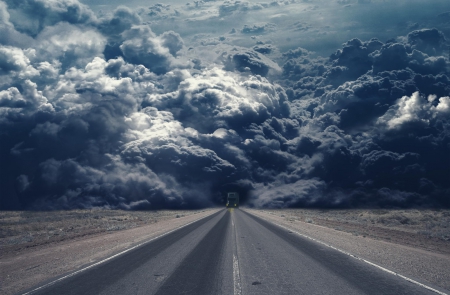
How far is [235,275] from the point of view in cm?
1198

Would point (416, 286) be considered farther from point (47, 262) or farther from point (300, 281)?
point (47, 262)

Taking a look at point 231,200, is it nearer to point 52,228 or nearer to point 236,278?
point 52,228

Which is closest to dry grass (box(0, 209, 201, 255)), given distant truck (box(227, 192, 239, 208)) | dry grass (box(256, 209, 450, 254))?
dry grass (box(256, 209, 450, 254))

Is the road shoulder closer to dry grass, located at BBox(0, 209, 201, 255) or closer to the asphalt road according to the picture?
the asphalt road

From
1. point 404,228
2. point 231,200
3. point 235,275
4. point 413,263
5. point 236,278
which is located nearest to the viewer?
point 236,278

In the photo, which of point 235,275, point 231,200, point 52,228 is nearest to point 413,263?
point 235,275

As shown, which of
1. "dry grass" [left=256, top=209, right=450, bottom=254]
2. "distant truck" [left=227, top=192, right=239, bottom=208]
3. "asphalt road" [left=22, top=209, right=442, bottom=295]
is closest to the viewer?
"asphalt road" [left=22, top=209, right=442, bottom=295]

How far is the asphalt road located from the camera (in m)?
10.1

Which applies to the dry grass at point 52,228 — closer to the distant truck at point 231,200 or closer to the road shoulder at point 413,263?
the road shoulder at point 413,263

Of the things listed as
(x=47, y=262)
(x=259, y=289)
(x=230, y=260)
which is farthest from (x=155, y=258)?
(x=259, y=289)

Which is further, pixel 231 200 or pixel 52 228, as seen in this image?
pixel 231 200

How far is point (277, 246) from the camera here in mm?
19375

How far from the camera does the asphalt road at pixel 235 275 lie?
1012cm

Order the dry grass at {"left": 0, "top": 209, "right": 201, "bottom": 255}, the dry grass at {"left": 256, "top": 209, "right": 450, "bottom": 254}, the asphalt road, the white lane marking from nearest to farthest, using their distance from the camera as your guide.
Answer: the white lane marking
the asphalt road
the dry grass at {"left": 256, "top": 209, "right": 450, "bottom": 254}
the dry grass at {"left": 0, "top": 209, "right": 201, "bottom": 255}
